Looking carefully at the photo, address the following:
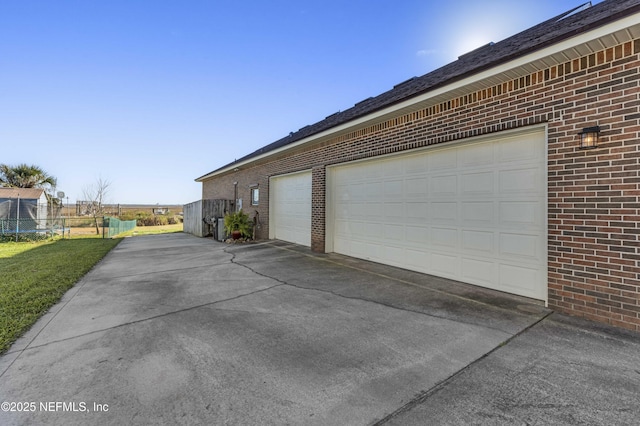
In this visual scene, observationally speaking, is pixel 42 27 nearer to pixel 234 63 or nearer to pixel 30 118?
pixel 234 63

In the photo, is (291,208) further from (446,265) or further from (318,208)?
(446,265)

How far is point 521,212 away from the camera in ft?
14.3

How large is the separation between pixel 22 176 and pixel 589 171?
113ft

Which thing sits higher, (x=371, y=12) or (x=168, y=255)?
(x=371, y=12)

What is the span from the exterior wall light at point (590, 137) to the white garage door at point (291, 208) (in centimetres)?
679

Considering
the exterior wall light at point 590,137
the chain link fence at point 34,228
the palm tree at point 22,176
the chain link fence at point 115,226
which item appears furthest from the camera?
the palm tree at point 22,176

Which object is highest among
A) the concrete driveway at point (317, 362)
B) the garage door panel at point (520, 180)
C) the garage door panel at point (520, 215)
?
the garage door panel at point (520, 180)

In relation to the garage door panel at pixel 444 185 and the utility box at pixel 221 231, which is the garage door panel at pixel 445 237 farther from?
the utility box at pixel 221 231

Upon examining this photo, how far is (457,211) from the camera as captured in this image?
5.21 m

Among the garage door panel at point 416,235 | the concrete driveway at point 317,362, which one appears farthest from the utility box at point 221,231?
the garage door panel at point 416,235

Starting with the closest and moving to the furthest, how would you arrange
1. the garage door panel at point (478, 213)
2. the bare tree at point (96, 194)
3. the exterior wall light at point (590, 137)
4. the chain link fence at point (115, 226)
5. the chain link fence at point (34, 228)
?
1. the exterior wall light at point (590, 137)
2. the garage door panel at point (478, 213)
3. the chain link fence at point (34, 228)
4. the chain link fence at point (115, 226)
5. the bare tree at point (96, 194)

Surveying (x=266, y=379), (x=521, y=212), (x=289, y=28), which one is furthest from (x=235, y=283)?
(x=289, y=28)

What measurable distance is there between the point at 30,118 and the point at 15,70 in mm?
6865

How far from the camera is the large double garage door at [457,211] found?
14.0ft
